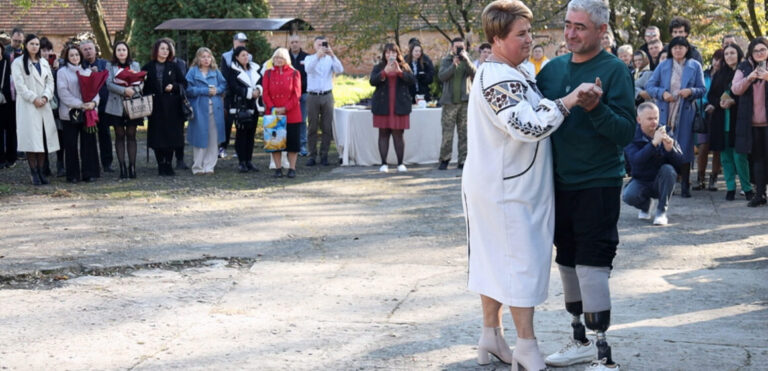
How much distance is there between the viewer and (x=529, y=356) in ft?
15.8

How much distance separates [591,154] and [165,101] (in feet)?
32.6

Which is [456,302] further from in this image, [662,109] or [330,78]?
[330,78]

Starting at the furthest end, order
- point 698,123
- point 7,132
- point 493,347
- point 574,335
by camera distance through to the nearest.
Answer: point 7,132 < point 698,123 < point 574,335 < point 493,347

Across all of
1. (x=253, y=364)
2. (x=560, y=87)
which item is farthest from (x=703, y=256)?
(x=253, y=364)

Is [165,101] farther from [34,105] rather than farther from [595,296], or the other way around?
[595,296]

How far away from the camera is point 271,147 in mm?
13359

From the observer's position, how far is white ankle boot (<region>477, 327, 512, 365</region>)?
5.05 m

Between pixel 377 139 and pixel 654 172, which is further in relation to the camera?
pixel 377 139

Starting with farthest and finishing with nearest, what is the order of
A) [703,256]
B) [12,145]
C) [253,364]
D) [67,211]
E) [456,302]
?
[12,145] < [67,211] < [703,256] < [456,302] < [253,364]

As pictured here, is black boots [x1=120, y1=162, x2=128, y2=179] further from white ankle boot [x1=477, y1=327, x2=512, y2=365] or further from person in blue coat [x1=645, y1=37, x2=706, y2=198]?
white ankle boot [x1=477, y1=327, x2=512, y2=365]

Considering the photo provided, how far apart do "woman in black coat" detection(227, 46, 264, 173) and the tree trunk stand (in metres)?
12.2

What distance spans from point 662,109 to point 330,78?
228 inches

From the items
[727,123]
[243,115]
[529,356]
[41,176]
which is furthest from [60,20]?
[529,356]

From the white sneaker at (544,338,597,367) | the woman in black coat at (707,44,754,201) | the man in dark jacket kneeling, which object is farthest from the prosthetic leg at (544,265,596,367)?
the woman in black coat at (707,44,754,201)
